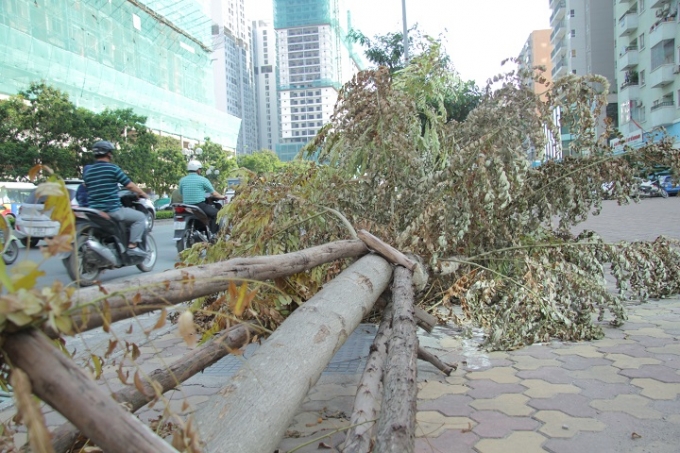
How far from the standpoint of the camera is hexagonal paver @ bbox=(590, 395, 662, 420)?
8.25 feet

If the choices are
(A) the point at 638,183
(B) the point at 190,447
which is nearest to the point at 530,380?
(A) the point at 638,183

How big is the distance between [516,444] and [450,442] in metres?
0.27

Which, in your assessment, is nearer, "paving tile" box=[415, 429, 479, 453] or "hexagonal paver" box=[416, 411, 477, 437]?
"paving tile" box=[415, 429, 479, 453]

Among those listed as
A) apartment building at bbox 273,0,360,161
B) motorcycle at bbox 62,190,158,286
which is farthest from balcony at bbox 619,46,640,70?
apartment building at bbox 273,0,360,161

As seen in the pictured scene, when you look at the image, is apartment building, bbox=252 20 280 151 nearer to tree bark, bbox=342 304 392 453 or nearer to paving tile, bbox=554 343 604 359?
paving tile, bbox=554 343 604 359

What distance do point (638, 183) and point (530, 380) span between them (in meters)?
1.88

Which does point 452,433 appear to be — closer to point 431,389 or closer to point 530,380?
point 431,389

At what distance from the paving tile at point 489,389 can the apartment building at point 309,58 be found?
87916mm

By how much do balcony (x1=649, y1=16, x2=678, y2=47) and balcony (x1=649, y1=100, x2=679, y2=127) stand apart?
383 cm

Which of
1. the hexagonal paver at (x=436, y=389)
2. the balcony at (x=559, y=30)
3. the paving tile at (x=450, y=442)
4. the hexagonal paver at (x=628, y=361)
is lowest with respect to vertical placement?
the paving tile at (x=450, y=442)

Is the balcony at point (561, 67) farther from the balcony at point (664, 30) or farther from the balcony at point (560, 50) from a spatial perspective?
the balcony at point (664, 30)

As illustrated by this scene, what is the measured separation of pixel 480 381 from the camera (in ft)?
10.2

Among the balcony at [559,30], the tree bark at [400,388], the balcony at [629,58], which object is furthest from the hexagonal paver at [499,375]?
the balcony at [559,30]

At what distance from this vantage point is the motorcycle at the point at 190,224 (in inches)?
329
